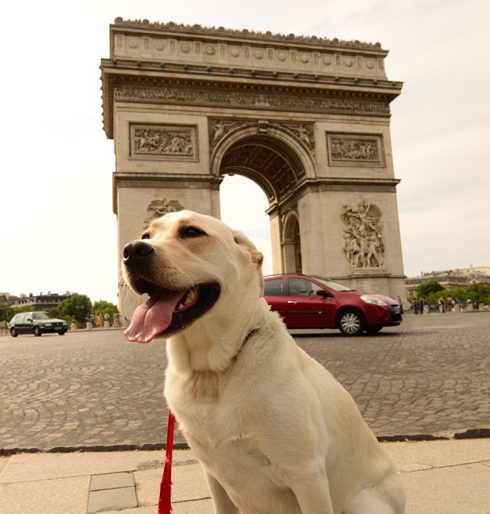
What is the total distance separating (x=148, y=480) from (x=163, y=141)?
71.1ft

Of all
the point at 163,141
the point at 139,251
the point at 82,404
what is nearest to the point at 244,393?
the point at 139,251

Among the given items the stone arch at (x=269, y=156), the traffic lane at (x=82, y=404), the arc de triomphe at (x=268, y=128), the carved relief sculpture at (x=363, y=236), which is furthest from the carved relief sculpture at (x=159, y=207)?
the traffic lane at (x=82, y=404)

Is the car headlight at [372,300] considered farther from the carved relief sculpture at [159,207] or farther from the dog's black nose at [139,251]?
the carved relief sculpture at [159,207]

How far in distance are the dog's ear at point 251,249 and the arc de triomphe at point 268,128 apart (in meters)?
20.4

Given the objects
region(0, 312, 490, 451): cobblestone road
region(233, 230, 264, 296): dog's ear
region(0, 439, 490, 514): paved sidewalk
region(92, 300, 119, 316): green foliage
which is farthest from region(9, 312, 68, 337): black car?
region(92, 300, 119, 316): green foliage

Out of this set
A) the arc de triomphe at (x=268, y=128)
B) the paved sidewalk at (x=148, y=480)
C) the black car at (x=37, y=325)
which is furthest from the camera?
the black car at (x=37, y=325)

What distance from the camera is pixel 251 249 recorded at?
6.63 ft

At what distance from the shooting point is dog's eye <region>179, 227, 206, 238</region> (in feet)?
6.13

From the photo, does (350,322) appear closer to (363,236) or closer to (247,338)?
(247,338)

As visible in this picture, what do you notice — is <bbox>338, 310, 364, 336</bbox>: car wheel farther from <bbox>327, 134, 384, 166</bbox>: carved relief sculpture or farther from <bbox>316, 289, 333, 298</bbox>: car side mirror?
<bbox>327, 134, 384, 166</bbox>: carved relief sculpture

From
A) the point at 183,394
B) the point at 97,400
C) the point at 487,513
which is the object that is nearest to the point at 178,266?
the point at 183,394

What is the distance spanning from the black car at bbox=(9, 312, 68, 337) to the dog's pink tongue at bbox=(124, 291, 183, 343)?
2549 centimetres

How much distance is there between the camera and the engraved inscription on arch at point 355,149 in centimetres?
2541

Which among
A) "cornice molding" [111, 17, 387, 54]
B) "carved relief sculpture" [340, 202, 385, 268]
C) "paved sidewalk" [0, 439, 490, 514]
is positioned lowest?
"paved sidewalk" [0, 439, 490, 514]
